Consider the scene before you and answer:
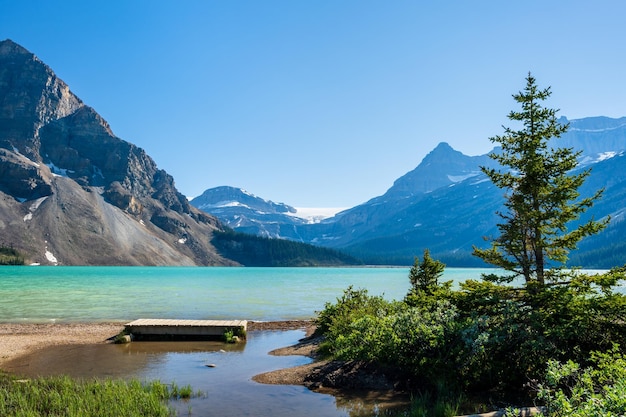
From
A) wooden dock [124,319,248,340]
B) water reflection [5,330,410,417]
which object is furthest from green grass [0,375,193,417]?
wooden dock [124,319,248,340]

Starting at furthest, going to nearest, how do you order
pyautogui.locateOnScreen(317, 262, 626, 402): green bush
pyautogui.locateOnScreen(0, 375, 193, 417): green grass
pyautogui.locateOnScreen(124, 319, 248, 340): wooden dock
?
pyautogui.locateOnScreen(124, 319, 248, 340): wooden dock < pyautogui.locateOnScreen(317, 262, 626, 402): green bush < pyautogui.locateOnScreen(0, 375, 193, 417): green grass

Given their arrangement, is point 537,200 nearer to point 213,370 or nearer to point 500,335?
point 500,335

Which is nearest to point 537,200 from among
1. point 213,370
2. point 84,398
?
point 213,370

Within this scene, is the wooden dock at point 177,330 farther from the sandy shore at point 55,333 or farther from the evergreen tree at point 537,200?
the evergreen tree at point 537,200

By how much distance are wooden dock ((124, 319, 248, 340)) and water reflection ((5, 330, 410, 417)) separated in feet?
4.44

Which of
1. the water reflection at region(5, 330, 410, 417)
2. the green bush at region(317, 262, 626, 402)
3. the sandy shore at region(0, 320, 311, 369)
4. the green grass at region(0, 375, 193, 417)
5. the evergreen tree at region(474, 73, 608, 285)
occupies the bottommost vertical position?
the sandy shore at region(0, 320, 311, 369)

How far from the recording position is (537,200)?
17.4m

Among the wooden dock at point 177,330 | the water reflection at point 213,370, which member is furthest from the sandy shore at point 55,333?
the wooden dock at point 177,330

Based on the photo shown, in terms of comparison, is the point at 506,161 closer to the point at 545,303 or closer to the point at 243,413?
the point at 545,303

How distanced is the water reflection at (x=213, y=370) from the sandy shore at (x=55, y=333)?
5.29ft

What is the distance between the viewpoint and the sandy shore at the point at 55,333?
26078 mm

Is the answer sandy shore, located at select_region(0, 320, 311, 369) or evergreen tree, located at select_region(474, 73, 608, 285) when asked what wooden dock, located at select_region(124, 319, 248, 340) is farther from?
evergreen tree, located at select_region(474, 73, 608, 285)

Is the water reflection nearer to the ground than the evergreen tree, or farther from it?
nearer to the ground

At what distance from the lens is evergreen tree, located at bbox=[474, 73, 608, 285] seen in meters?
16.6
